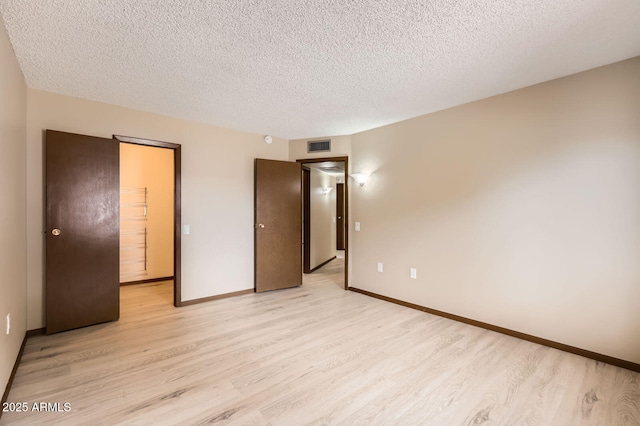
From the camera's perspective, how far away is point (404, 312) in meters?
3.63

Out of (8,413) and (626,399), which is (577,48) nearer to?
(626,399)

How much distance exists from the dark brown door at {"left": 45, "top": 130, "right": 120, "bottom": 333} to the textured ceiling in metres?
0.64

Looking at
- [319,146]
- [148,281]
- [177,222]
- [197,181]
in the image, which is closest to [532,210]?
[319,146]

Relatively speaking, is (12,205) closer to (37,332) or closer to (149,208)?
(37,332)

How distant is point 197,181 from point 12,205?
6.29 ft

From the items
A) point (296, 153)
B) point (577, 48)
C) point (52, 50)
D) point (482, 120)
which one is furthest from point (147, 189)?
point (577, 48)

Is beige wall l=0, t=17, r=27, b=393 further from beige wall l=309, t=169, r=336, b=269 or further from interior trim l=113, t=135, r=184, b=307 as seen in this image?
beige wall l=309, t=169, r=336, b=269

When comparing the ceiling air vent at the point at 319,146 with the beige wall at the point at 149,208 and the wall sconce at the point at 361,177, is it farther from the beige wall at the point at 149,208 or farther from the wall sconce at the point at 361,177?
the beige wall at the point at 149,208

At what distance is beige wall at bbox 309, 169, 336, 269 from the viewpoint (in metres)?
6.21

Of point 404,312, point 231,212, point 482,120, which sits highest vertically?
point 482,120

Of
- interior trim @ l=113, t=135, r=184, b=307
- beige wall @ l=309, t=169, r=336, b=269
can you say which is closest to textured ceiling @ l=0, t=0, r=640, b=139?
interior trim @ l=113, t=135, r=184, b=307

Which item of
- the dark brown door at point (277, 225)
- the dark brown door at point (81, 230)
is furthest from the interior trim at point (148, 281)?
the dark brown door at point (277, 225)

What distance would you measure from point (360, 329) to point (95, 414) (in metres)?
2.26

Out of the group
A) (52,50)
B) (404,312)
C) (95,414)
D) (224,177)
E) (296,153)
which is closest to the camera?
(95,414)
